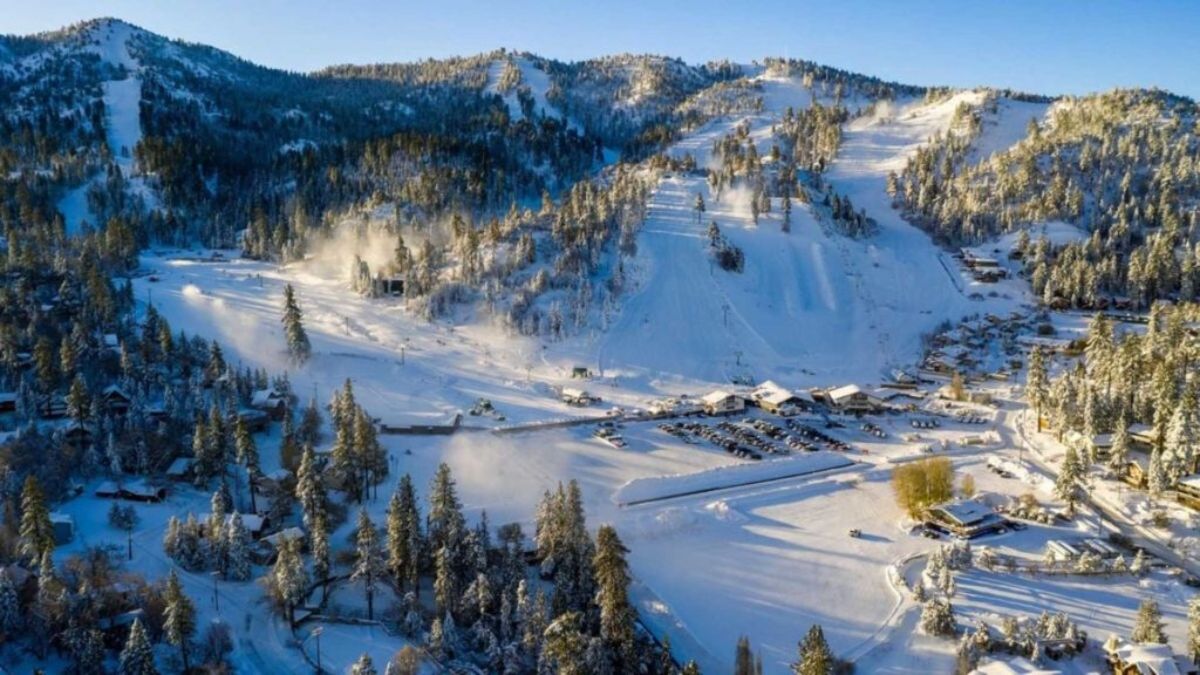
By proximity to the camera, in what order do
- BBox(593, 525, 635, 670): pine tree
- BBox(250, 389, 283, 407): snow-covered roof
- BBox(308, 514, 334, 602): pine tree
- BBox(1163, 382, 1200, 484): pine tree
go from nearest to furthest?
BBox(593, 525, 635, 670): pine tree → BBox(308, 514, 334, 602): pine tree → BBox(1163, 382, 1200, 484): pine tree → BBox(250, 389, 283, 407): snow-covered roof

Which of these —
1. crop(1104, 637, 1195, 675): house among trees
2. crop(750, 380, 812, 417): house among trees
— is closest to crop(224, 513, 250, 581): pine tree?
crop(1104, 637, 1195, 675): house among trees

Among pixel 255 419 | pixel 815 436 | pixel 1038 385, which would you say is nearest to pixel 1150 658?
pixel 815 436

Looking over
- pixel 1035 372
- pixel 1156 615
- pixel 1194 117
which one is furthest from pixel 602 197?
pixel 1194 117

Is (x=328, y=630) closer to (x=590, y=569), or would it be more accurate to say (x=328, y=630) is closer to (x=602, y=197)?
(x=590, y=569)

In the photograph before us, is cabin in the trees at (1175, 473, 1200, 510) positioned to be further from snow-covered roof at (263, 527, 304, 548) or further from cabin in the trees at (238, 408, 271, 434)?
cabin in the trees at (238, 408, 271, 434)

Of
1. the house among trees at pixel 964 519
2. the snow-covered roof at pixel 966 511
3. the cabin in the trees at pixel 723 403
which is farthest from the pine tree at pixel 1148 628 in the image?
the cabin in the trees at pixel 723 403

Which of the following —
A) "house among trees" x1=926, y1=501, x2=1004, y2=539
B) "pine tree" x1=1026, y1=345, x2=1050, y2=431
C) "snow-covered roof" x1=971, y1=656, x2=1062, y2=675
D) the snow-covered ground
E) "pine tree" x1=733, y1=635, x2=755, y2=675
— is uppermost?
the snow-covered ground

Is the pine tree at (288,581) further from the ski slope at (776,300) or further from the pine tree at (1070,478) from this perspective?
the ski slope at (776,300)
